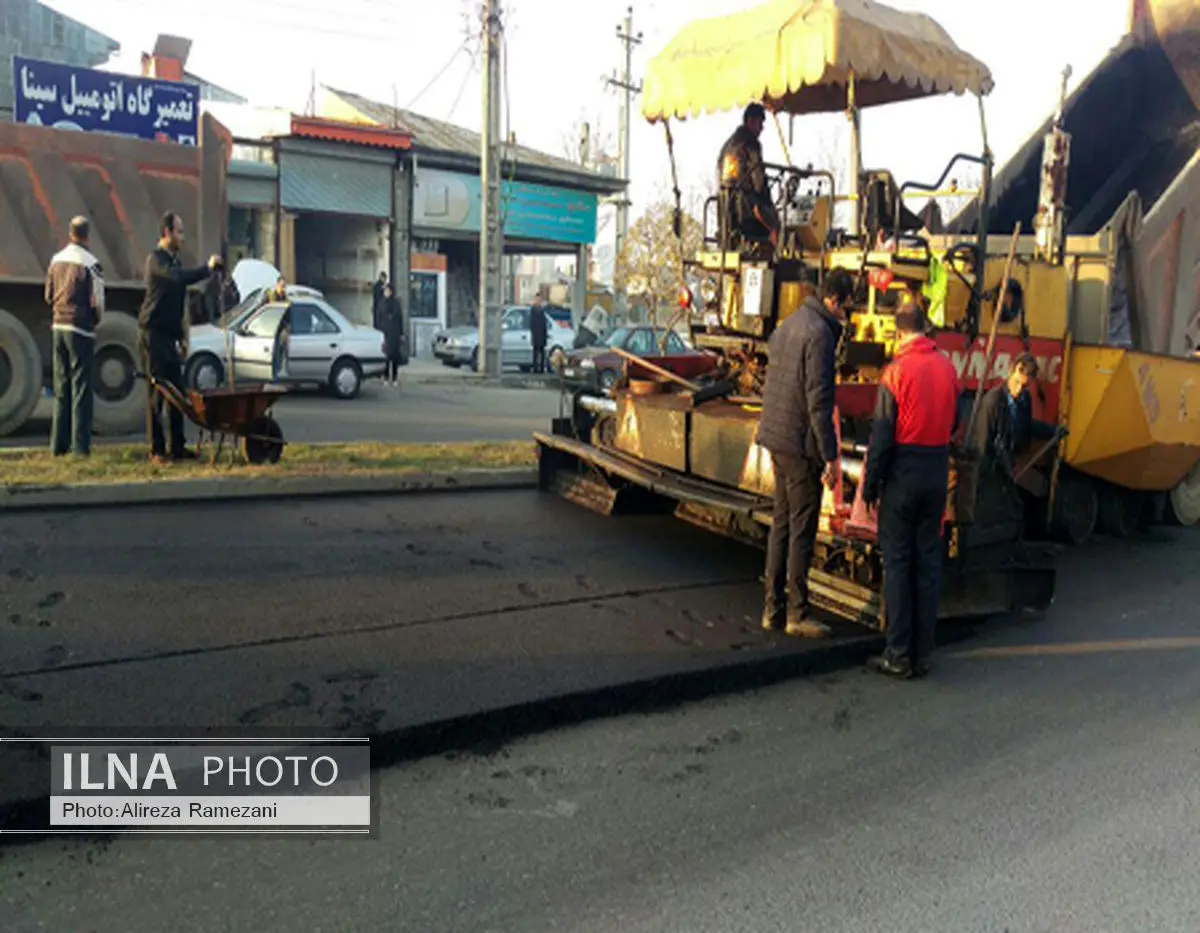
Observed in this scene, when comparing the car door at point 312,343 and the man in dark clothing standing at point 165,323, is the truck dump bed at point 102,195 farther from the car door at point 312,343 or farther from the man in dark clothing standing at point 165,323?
the car door at point 312,343

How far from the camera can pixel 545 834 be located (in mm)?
3650

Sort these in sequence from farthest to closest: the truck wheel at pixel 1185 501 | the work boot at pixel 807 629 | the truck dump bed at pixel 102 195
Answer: the truck dump bed at pixel 102 195 < the truck wheel at pixel 1185 501 < the work boot at pixel 807 629

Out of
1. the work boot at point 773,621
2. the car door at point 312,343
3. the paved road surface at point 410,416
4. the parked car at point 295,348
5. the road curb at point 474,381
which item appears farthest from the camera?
the road curb at point 474,381

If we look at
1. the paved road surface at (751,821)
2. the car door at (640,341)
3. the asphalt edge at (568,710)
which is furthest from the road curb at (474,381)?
the asphalt edge at (568,710)

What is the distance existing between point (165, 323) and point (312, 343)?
26.0ft

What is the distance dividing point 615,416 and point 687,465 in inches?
41.4

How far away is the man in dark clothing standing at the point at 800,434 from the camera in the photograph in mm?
5398

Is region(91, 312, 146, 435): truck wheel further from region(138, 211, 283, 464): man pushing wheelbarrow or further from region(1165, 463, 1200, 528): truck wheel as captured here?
region(1165, 463, 1200, 528): truck wheel

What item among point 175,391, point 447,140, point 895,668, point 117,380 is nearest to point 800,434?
point 895,668

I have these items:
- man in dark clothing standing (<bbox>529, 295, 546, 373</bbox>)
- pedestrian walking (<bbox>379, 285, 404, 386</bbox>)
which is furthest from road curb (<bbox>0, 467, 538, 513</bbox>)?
man in dark clothing standing (<bbox>529, 295, 546, 373</bbox>)

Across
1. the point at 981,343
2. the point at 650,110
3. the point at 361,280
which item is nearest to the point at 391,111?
the point at 361,280

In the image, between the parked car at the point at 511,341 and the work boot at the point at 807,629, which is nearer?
the work boot at the point at 807,629

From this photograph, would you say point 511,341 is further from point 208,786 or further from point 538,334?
point 208,786

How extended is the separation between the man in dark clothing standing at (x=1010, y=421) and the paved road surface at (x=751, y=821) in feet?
3.53
